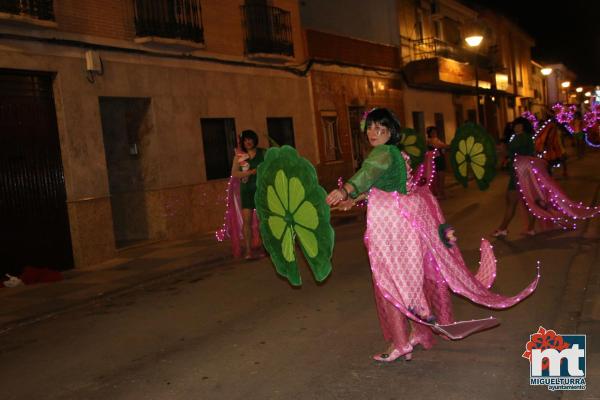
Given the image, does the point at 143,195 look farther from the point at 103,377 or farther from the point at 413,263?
the point at 413,263

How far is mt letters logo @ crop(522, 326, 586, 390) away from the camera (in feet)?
13.0

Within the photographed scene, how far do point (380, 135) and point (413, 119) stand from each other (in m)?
23.1

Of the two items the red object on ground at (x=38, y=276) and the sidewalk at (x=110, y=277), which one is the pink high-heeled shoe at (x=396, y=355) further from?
the red object on ground at (x=38, y=276)

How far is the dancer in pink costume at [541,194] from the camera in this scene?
940 cm

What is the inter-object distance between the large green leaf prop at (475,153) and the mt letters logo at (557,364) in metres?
5.63

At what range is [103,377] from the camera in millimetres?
4977

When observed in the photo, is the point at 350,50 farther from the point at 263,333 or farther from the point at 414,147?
the point at 263,333

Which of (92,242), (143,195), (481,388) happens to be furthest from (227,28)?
(481,388)

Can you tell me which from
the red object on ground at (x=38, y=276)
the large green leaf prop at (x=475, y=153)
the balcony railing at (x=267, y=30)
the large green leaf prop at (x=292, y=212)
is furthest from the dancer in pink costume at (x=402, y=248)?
the balcony railing at (x=267, y=30)

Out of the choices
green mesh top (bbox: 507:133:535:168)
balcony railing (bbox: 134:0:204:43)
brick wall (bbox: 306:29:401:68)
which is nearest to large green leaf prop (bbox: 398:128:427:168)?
green mesh top (bbox: 507:133:535:168)

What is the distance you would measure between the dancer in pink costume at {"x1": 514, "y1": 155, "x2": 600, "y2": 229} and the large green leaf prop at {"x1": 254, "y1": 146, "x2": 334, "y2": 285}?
5.69 meters

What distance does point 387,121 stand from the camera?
14.6 feet

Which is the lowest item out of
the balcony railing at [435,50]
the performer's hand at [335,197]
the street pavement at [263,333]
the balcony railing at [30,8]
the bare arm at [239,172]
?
the street pavement at [263,333]

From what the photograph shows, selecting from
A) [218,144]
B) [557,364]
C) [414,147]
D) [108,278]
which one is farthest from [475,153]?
[218,144]
